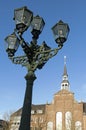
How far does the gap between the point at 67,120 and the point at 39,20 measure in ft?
163

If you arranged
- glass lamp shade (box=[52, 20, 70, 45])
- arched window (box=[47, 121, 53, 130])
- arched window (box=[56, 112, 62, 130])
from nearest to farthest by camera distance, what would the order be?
glass lamp shade (box=[52, 20, 70, 45]) → arched window (box=[56, 112, 62, 130]) → arched window (box=[47, 121, 53, 130])

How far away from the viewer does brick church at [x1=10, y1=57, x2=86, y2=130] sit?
5619cm

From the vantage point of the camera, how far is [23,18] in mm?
7832

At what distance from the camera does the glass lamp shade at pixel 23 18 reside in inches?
307

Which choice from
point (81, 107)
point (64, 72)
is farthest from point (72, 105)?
point (64, 72)

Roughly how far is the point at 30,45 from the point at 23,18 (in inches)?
35.1

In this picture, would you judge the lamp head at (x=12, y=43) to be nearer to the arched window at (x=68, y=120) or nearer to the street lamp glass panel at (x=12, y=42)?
the street lamp glass panel at (x=12, y=42)

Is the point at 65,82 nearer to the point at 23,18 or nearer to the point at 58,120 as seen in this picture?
the point at 58,120

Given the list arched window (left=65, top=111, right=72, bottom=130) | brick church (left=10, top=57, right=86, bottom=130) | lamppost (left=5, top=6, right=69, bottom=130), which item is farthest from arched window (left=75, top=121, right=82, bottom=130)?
lamppost (left=5, top=6, right=69, bottom=130)

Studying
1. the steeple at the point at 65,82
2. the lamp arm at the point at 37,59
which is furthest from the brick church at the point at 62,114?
the lamp arm at the point at 37,59

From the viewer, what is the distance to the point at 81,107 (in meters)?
57.5

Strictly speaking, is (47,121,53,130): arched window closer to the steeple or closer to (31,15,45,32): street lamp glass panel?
the steeple

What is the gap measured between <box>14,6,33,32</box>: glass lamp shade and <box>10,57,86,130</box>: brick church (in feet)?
159

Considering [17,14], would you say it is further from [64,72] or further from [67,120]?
[64,72]
